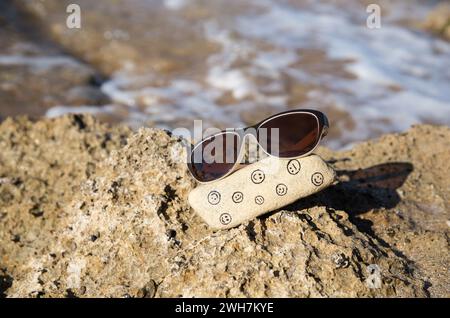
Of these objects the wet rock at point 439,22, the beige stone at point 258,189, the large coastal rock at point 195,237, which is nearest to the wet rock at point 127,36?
the wet rock at point 439,22

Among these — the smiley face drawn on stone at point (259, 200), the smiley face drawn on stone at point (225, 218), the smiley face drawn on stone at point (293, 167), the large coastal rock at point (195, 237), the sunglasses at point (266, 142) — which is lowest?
the large coastal rock at point (195, 237)

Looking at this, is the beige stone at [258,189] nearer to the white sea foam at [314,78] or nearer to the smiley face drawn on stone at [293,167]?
the smiley face drawn on stone at [293,167]

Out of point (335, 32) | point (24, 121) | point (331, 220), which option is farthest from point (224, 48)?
point (331, 220)

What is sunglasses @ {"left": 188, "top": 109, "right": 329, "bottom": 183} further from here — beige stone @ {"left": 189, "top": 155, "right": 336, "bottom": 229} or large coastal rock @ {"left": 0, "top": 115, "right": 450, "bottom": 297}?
large coastal rock @ {"left": 0, "top": 115, "right": 450, "bottom": 297}

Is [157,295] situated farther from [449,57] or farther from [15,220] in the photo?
[449,57]

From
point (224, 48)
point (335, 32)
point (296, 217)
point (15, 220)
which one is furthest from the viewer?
point (335, 32)
